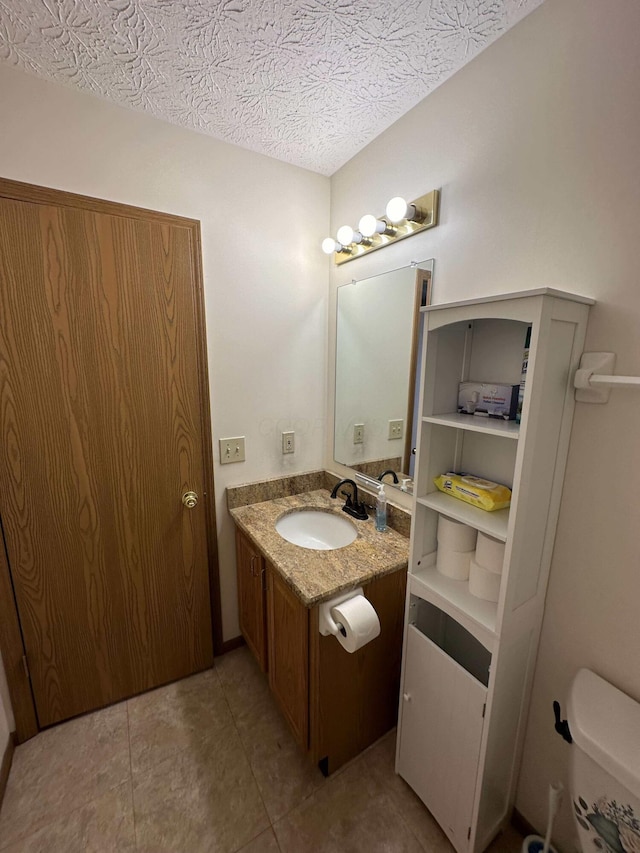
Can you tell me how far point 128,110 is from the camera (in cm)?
130

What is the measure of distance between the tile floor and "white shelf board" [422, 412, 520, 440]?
1356mm

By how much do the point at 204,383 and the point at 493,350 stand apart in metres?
1.17

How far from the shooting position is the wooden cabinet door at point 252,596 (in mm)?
1497

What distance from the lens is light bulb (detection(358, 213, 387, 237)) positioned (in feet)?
4.51

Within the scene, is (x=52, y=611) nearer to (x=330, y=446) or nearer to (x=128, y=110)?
(x=330, y=446)

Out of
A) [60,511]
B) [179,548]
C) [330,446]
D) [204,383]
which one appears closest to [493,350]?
[330,446]

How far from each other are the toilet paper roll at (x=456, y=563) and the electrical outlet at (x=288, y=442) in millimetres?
956

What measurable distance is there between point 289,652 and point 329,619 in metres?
0.34

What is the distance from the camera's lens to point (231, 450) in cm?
169

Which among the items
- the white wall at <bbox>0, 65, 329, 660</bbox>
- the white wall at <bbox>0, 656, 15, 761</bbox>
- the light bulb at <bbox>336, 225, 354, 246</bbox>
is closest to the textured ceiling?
the white wall at <bbox>0, 65, 329, 660</bbox>

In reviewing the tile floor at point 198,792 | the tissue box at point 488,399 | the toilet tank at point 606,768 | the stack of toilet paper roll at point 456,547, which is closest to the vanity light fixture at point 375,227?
the tissue box at point 488,399

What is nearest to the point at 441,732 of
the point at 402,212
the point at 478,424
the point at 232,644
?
the point at 478,424

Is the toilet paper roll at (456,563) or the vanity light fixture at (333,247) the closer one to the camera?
the toilet paper roll at (456,563)

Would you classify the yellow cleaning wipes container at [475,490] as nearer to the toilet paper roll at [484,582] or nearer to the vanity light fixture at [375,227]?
the toilet paper roll at [484,582]
